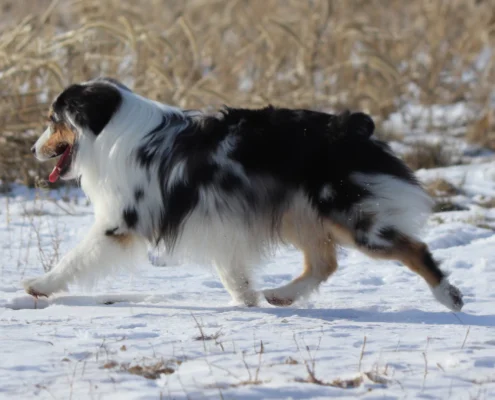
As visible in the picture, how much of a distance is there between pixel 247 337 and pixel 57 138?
2143 mm

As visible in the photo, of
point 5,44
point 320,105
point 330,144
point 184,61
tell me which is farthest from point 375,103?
point 330,144

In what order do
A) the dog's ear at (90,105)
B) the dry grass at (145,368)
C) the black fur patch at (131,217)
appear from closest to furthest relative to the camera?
the dry grass at (145,368) → the black fur patch at (131,217) → the dog's ear at (90,105)

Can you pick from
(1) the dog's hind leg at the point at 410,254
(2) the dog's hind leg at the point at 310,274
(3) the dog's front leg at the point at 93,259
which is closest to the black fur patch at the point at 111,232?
(3) the dog's front leg at the point at 93,259

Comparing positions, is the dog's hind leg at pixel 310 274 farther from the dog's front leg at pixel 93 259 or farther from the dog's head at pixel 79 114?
the dog's head at pixel 79 114

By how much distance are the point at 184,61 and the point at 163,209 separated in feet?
19.5

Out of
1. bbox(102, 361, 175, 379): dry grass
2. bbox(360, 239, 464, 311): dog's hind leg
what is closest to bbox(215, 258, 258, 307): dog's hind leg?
bbox(360, 239, 464, 311): dog's hind leg

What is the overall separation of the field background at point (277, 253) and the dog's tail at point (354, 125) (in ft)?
3.42

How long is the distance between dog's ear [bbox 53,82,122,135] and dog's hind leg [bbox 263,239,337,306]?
4.79 feet

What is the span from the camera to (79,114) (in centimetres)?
596

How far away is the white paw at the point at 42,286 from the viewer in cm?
588

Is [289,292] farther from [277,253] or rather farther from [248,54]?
[248,54]

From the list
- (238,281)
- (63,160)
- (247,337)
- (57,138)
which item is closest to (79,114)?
(57,138)

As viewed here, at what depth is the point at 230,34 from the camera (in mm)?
14836

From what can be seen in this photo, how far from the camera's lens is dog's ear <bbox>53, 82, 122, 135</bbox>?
5953mm
